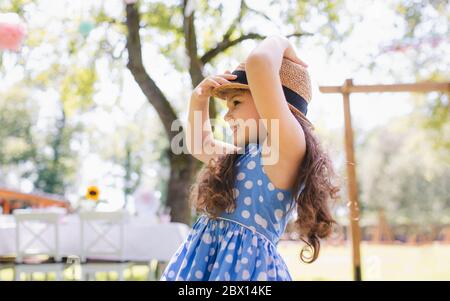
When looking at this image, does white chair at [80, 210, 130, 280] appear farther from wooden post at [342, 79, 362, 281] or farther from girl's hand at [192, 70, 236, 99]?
girl's hand at [192, 70, 236, 99]

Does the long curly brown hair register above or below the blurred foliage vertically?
below

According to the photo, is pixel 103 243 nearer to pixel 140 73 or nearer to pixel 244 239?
pixel 140 73

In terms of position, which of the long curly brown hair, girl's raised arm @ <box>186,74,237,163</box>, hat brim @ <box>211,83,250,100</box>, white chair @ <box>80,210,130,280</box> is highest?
hat brim @ <box>211,83,250,100</box>

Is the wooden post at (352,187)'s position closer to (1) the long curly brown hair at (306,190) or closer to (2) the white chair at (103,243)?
(2) the white chair at (103,243)

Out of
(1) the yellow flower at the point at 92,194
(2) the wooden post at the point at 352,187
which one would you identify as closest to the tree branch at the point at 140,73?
(1) the yellow flower at the point at 92,194

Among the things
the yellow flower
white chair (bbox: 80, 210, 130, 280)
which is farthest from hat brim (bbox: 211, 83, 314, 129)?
the yellow flower

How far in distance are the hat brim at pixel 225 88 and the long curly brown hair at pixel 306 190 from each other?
0.12 meters

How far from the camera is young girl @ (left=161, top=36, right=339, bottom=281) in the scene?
959 mm

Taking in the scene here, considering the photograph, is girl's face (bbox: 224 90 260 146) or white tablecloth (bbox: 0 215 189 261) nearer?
girl's face (bbox: 224 90 260 146)

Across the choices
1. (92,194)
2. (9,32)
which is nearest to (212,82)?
(9,32)

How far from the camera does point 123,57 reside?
231 inches

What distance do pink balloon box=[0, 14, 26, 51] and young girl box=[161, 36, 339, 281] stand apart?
10.5ft
